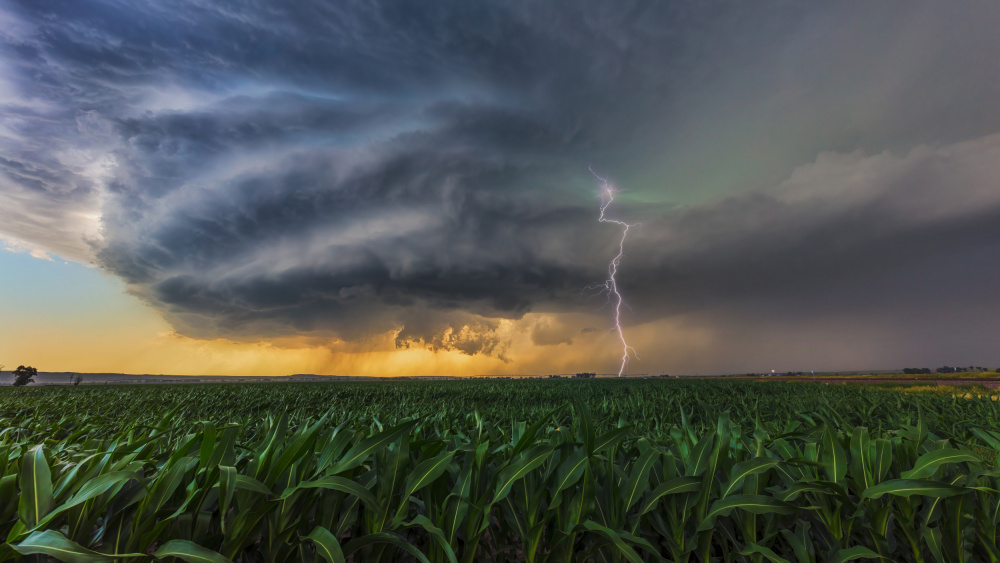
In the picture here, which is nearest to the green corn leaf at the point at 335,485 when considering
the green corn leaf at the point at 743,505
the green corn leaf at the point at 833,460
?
the green corn leaf at the point at 743,505

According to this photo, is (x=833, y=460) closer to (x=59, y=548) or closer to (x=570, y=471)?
(x=570, y=471)

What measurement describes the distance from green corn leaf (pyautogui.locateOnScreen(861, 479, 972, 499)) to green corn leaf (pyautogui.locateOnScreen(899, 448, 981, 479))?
16 cm

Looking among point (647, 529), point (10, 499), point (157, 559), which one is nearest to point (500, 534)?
point (647, 529)

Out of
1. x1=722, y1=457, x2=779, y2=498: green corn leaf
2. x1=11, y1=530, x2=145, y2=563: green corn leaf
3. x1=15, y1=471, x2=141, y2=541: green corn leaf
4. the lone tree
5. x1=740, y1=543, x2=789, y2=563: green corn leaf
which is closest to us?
x1=11, y1=530, x2=145, y2=563: green corn leaf

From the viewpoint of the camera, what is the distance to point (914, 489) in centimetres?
191

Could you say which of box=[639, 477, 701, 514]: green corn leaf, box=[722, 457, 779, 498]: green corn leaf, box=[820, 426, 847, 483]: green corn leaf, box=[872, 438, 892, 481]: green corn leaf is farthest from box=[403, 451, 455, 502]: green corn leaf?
box=[872, 438, 892, 481]: green corn leaf

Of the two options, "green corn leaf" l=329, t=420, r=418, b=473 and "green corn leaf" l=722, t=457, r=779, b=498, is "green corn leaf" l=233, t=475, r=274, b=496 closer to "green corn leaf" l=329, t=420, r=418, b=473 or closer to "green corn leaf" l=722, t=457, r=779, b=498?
"green corn leaf" l=329, t=420, r=418, b=473

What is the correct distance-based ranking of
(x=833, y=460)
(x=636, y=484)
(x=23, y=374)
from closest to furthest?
(x=636, y=484) → (x=833, y=460) → (x=23, y=374)

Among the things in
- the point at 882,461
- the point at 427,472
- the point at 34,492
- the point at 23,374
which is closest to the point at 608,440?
the point at 427,472

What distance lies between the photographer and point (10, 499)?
5.87 ft

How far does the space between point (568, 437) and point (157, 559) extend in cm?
193

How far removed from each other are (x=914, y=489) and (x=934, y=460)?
0.36 m

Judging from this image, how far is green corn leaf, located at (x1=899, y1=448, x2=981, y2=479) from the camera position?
2.06 metres

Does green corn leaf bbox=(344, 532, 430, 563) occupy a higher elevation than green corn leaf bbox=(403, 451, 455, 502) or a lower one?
lower
